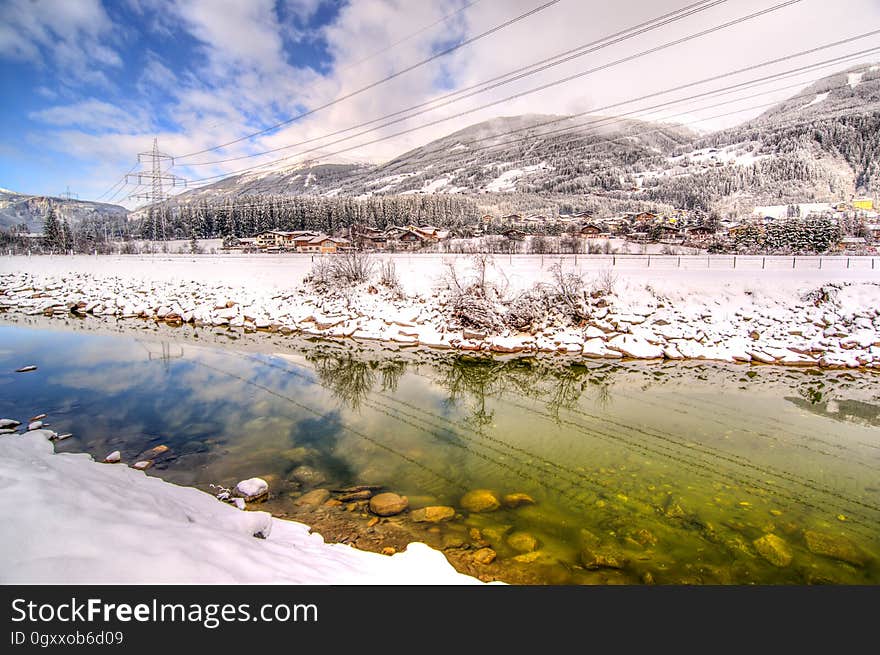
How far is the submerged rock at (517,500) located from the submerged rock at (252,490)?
4.13 meters

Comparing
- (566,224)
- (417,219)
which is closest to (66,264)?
(417,219)

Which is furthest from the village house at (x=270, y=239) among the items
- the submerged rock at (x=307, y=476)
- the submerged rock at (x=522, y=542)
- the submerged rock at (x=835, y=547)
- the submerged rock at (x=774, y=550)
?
the submerged rock at (x=835, y=547)

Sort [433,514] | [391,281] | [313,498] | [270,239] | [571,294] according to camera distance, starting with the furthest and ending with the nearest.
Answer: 1. [270,239]
2. [391,281]
3. [571,294]
4. [313,498]
5. [433,514]

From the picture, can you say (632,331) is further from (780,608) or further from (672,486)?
(780,608)

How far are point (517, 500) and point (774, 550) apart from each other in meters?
3.67

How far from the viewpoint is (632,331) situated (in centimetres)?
1772

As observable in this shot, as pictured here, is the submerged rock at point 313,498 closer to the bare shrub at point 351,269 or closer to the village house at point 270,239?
the bare shrub at point 351,269

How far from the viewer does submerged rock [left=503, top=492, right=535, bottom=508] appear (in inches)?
261

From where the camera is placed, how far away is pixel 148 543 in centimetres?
358

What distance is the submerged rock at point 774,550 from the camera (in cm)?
542

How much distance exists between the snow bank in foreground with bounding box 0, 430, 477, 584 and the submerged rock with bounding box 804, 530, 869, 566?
526cm

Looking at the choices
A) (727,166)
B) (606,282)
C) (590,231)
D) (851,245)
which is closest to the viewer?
(606,282)

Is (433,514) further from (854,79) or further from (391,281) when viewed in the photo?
(854,79)

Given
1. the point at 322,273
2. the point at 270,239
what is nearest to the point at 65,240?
the point at 270,239
